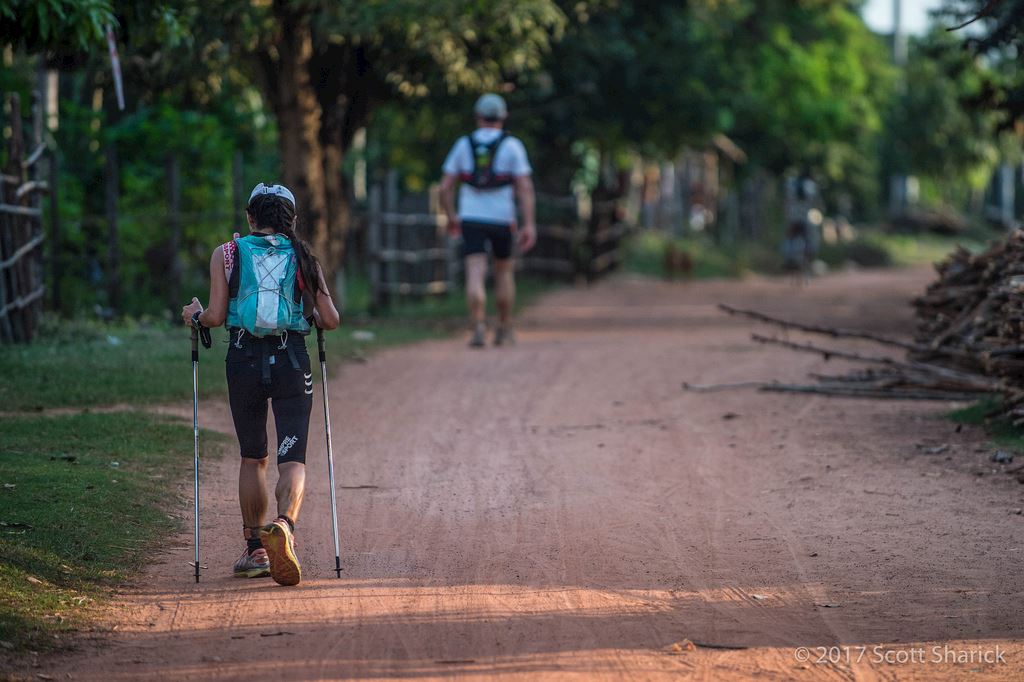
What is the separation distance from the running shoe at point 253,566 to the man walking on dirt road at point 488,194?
8.10m

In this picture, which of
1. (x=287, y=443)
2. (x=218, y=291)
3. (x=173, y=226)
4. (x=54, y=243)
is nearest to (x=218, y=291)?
(x=218, y=291)

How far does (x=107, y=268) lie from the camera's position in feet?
53.1

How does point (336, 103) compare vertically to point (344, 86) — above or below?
below

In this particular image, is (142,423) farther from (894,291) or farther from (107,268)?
(894,291)

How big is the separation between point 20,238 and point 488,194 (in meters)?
4.29

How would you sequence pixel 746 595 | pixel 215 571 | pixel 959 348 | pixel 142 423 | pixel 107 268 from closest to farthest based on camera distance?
pixel 746 595 → pixel 215 571 → pixel 142 423 → pixel 959 348 → pixel 107 268

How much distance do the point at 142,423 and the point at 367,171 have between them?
1898 centimetres

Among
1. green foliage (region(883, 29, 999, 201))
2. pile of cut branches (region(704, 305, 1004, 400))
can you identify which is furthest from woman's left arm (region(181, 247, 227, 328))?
green foliage (region(883, 29, 999, 201))

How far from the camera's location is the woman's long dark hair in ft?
20.9

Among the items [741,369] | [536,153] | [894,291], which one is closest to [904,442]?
[741,369]

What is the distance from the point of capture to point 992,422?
9.94 metres

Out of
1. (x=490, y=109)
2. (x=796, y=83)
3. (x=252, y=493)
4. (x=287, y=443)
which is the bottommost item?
(x=252, y=493)

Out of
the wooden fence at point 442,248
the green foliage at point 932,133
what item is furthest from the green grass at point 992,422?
the green foliage at point 932,133

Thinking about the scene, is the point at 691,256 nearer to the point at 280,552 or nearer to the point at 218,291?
the point at 218,291
